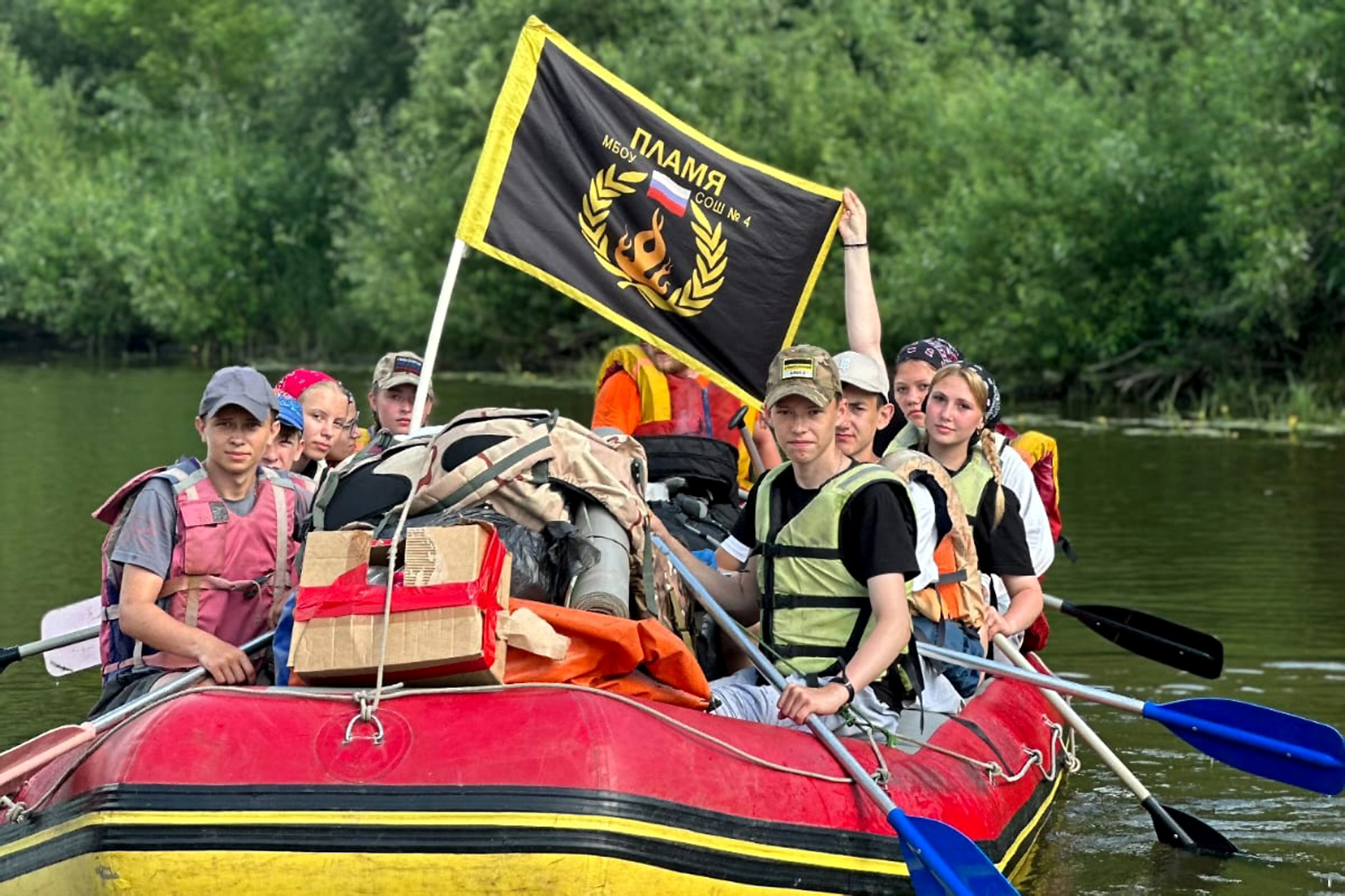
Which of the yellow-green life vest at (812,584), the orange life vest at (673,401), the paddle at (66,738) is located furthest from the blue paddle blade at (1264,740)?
the paddle at (66,738)

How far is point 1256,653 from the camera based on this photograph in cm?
1049

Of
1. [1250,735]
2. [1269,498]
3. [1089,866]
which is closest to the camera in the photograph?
[1250,735]

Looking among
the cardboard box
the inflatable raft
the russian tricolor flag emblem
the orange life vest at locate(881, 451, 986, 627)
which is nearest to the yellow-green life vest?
the orange life vest at locate(881, 451, 986, 627)

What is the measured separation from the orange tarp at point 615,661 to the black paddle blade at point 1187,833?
250 centimetres

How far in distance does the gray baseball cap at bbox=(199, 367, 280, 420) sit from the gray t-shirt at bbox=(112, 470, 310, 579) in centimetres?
24

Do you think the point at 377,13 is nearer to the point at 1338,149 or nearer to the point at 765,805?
the point at 1338,149

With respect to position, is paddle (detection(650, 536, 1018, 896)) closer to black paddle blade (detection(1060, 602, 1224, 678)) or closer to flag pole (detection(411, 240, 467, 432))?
flag pole (detection(411, 240, 467, 432))

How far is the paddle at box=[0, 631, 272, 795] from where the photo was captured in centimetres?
515

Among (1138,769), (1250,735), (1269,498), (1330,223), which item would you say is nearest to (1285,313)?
(1330,223)

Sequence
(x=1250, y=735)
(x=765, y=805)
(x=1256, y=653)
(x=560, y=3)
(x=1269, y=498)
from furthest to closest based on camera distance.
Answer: (x=560, y=3), (x=1269, y=498), (x=1256, y=653), (x=1250, y=735), (x=765, y=805)

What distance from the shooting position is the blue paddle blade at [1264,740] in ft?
20.7

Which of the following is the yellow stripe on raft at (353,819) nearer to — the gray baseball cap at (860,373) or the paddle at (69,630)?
the gray baseball cap at (860,373)

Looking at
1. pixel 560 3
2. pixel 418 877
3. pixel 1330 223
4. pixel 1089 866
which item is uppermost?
pixel 560 3

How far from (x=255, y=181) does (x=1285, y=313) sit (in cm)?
2692
